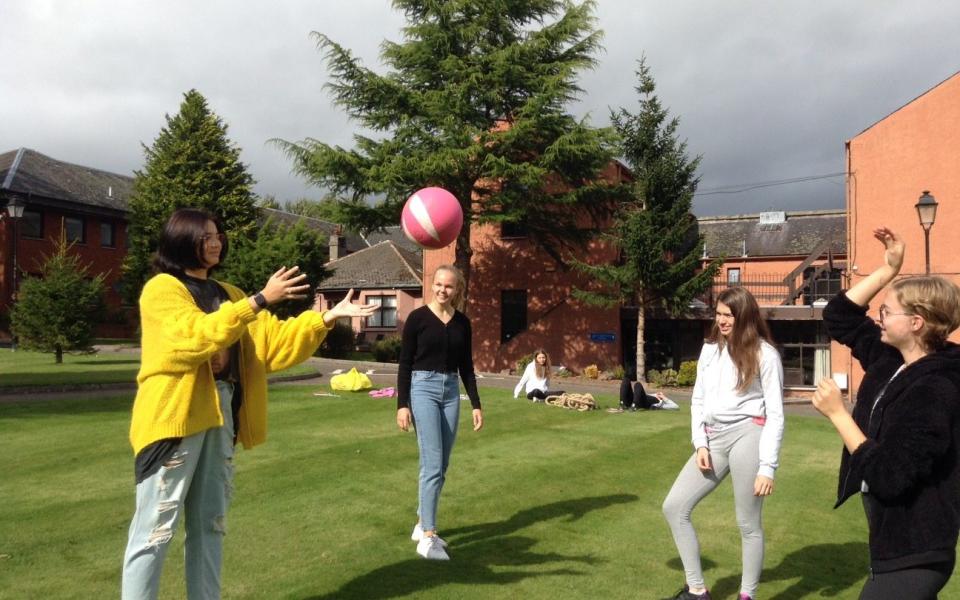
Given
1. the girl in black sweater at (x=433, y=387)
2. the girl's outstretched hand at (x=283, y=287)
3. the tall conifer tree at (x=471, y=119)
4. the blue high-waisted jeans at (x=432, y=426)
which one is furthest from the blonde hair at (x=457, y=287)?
the tall conifer tree at (x=471, y=119)

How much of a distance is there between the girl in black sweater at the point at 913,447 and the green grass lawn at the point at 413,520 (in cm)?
235

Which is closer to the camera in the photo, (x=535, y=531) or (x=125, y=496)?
(x=535, y=531)

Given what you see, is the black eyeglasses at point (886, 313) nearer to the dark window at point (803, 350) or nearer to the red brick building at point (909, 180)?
the red brick building at point (909, 180)

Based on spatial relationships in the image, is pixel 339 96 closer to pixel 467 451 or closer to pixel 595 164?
pixel 595 164

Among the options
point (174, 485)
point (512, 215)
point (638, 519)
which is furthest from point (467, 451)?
point (512, 215)

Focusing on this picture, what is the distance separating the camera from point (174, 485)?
3.36m

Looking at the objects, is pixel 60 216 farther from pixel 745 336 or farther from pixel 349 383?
pixel 745 336

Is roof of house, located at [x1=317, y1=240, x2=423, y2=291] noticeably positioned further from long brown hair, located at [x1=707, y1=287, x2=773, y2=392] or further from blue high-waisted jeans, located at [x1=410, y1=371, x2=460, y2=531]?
long brown hair, located at [x1=707, y1=287, x2=773, y2=392]

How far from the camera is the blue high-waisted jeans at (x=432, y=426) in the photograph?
5.45 m

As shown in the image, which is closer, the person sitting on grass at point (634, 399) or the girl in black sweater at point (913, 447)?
the girl in black sweater at point (913, 447)

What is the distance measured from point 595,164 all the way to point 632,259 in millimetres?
3814

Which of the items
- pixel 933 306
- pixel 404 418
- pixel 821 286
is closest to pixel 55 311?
pixel 404 418

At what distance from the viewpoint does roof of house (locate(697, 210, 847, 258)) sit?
3784 centimetres

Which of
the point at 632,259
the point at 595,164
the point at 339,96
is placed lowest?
the point at 632,259
